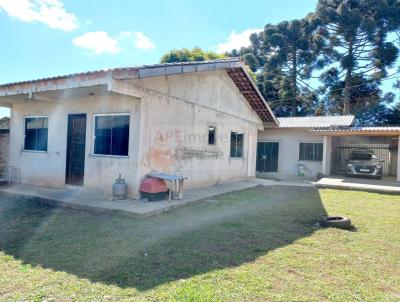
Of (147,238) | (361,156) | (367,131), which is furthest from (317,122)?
(147,238)

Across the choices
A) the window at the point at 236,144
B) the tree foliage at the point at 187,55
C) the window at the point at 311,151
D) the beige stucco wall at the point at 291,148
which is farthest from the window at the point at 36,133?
the tree foliage at the point at 187,55

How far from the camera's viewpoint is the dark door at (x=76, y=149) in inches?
381

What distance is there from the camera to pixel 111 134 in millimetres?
9023

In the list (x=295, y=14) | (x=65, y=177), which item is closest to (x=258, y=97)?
(x=65, y=177)

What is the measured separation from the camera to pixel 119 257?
464cm

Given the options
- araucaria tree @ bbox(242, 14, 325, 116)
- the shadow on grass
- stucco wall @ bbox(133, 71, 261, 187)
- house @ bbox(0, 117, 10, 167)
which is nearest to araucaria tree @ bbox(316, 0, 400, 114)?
araucaria tree @ bbox(242, 14, 325, 116)

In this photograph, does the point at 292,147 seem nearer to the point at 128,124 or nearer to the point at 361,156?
the point at 361,156

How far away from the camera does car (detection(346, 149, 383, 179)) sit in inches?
656

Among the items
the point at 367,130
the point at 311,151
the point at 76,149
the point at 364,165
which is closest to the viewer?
the point at 76,149

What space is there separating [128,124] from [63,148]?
2753mm

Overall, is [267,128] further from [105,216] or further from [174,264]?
[174,264]

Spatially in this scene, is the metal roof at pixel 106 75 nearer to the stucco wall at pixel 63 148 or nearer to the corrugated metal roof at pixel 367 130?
the stucco wall at pixel 63 148

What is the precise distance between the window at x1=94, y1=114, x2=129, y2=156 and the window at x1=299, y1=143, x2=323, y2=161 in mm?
12864

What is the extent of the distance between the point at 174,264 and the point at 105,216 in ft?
10.7
